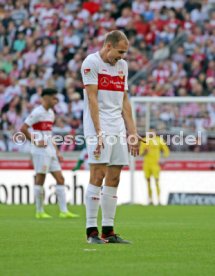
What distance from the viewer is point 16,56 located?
32344mm

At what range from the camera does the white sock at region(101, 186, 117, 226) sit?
11.2 m

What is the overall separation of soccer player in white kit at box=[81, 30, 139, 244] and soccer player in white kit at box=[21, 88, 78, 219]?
771 centimetres

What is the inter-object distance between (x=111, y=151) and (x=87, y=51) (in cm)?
2103

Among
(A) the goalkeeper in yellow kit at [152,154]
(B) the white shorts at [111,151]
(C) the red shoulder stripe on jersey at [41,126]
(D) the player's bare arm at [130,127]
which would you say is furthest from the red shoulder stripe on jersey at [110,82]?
(A) the goalkeeper in yellow kit at [152,154]

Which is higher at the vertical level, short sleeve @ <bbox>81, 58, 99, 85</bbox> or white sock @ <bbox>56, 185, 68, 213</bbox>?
short sleeve @ <bbox>81, 58, 99, 85</bbox>

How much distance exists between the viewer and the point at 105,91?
1119 centimetres

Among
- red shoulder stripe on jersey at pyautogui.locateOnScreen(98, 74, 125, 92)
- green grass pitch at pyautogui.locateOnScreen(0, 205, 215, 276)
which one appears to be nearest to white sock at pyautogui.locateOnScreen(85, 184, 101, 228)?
green grass pitch at pyautogui.locateOnScreen(0, 205, 215, 276)

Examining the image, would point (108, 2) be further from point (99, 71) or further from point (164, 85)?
point (99, 71)

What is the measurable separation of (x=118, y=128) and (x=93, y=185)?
0.70 meters

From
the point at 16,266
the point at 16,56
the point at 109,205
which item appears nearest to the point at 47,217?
the point at 109,205

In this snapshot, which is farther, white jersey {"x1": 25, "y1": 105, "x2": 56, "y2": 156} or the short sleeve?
white jersey {"x1": 25, "y1": 105, "x2": 56, "y2": 156}

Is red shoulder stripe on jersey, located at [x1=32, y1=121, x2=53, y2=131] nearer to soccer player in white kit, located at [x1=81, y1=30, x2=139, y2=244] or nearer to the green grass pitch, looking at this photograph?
the green grass pitch

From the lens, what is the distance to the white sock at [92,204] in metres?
11.0

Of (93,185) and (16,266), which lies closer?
(16,266)
